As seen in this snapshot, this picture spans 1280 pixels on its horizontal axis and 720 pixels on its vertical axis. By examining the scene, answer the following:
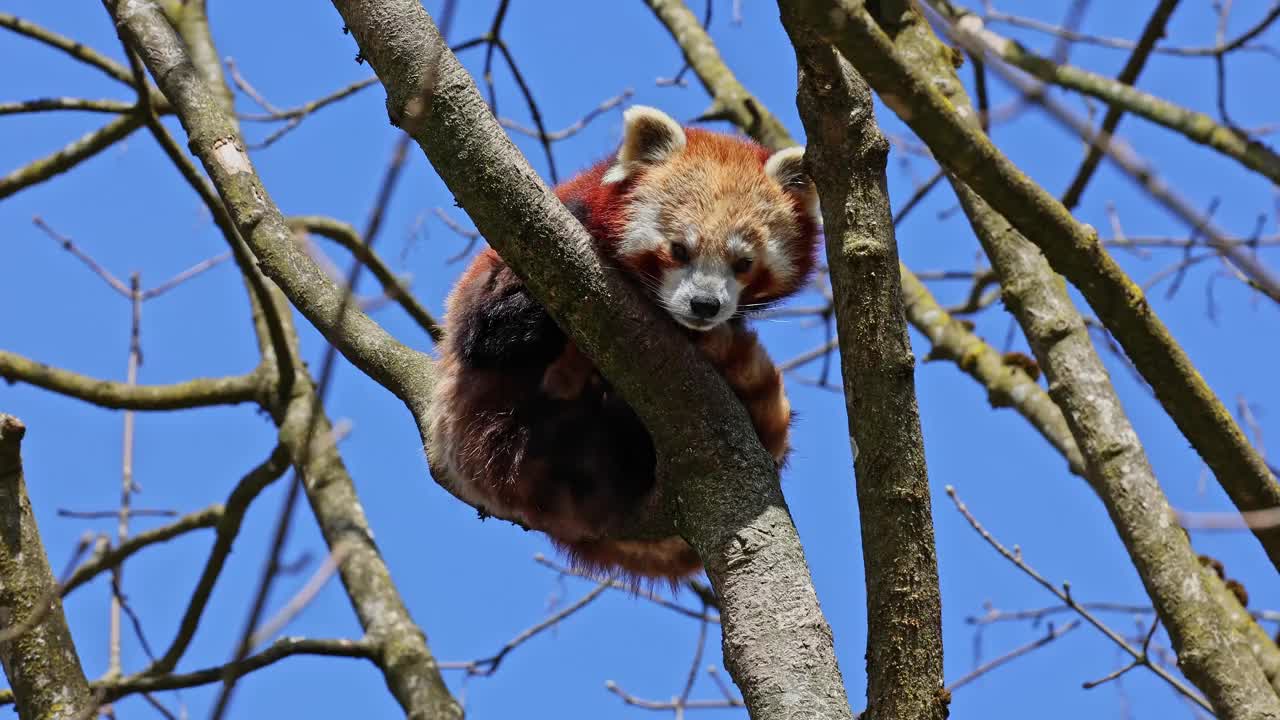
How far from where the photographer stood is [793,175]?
4.38 metres

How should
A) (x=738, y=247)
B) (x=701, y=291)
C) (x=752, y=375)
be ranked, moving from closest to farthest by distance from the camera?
(x=752, y=375) < (x=701, y=291) < (x=738, y=247)

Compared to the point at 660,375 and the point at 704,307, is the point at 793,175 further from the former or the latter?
the point at 660,375

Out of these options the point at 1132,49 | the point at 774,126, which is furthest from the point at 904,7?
the point at 774,126

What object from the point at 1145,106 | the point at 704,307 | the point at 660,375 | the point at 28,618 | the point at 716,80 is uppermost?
the point at 716,80

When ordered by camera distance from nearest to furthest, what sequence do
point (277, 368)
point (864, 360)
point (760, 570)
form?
point (864, 360) < point (760, 570) < point (277, 368)

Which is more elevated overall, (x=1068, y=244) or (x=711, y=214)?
(x=711, y=214)

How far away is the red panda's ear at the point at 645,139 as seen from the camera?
14.1 ft

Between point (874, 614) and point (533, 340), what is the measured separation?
1356mm

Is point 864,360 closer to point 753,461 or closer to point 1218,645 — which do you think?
point 753,461

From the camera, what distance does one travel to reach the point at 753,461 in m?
2.94

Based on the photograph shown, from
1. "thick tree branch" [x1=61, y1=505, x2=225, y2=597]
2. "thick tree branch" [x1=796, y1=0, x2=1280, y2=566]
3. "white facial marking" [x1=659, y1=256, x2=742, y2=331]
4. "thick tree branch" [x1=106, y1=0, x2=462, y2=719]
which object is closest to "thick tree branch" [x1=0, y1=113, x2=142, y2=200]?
"thick tree branch" [x1=106, y1=0, x2=462, y2=719]

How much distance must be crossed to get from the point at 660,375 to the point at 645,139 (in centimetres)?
168

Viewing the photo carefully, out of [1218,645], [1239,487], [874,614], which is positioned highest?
[1239,487]

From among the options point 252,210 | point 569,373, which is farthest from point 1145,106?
point 252,210
